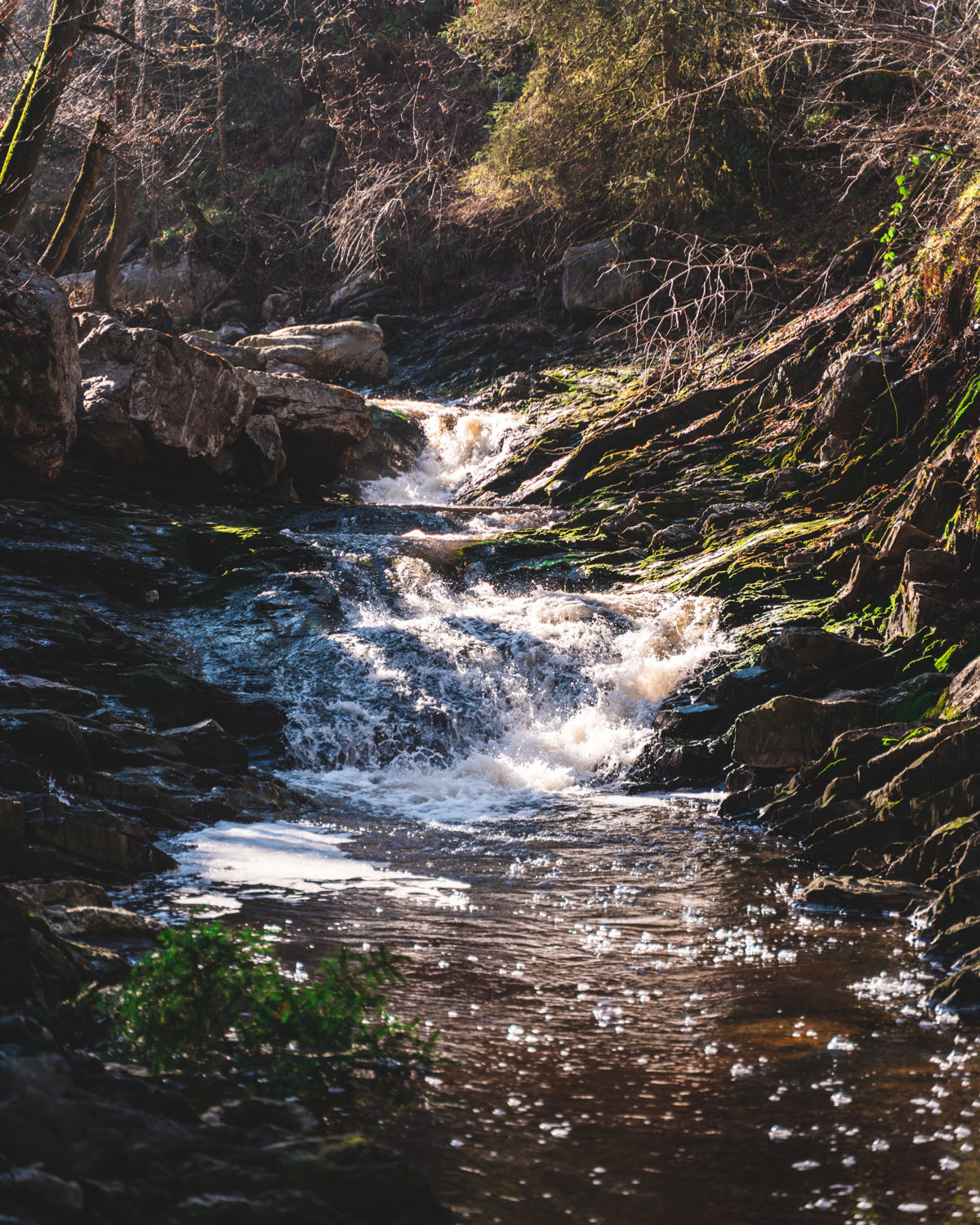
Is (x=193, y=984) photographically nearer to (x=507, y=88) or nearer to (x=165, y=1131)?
(x=165, y=1131)

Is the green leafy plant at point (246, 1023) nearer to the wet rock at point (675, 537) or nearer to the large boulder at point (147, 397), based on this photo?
the wet rock at point (675, 537)

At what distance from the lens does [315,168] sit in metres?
29.9

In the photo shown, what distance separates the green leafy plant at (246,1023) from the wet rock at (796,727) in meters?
5.61

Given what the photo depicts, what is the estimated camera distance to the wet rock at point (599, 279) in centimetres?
2155

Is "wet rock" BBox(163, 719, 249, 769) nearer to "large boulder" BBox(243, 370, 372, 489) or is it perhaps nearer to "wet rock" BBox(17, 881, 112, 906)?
"wet rock" BBox(17, 881, 112, 906)

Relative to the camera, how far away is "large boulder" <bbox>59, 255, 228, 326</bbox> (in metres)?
26.6

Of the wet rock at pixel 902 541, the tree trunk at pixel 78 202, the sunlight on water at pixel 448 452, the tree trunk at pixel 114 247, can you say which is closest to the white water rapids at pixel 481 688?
the wet rock at pixel 902 541

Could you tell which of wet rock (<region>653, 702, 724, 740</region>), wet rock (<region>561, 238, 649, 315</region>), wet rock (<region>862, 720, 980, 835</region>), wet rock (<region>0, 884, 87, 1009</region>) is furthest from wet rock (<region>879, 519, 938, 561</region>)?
wet rock (<region>561, 238, 649, 315</region>)

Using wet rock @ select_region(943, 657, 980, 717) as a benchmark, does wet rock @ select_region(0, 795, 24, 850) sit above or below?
below

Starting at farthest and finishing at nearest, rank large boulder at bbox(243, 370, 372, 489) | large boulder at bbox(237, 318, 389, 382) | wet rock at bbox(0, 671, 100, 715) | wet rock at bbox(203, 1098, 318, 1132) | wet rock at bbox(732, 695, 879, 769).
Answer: large boulder at bbox(237, 318, 389, 382) → large boulder at bbox(243, 370, 372, 489) → wet rock at bbox(732, 695, 879, 769) → wet rock at bbox(0, 671, 100, 715) → wet rock at bbox(203, 1098, 318, 1132)

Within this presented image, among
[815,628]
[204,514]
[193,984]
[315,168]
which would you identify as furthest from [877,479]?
[315,168]

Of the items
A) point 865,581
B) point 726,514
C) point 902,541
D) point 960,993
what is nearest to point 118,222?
point 726,514

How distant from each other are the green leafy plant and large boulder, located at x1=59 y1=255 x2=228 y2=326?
25.9 meters

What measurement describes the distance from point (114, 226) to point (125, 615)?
11800 millimetres
